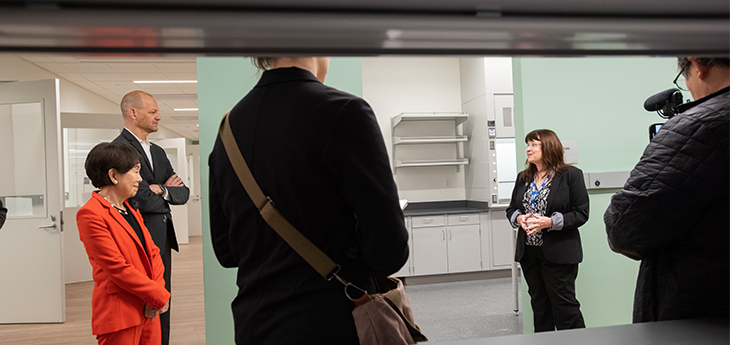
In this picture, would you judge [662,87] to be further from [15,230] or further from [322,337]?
[15,230]

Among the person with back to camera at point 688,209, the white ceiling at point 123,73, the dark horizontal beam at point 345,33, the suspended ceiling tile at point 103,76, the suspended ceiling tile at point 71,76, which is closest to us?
the dark horizontal beam at point 345,33

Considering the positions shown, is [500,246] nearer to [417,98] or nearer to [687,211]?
[417,98]

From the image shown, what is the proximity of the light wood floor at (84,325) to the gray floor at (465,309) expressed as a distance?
75.2 inches

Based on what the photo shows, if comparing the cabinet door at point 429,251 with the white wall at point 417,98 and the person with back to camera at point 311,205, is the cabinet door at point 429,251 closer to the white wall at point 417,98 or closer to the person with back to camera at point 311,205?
the white wall at point 417,98

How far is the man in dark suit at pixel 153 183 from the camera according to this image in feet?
8.87

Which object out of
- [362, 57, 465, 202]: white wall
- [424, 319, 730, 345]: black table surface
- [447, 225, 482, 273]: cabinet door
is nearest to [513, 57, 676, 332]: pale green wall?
[447, 225, 482, 273]: cabinet door

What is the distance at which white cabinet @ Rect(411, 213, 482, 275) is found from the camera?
5703 millimetres

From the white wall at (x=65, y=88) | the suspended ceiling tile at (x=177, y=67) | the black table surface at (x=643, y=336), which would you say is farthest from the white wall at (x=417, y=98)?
the black table surface at (x=643, y=336)

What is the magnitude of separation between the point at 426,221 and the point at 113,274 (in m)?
4.26

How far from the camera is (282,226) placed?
926 mm

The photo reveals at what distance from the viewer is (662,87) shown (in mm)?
A: 3416

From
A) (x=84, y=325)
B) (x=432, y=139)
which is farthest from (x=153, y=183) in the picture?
(x=432, y=139)

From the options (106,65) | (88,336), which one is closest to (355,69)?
(88,336)

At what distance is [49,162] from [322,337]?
4.54 m
